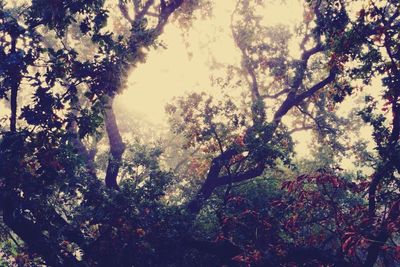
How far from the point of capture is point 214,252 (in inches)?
410

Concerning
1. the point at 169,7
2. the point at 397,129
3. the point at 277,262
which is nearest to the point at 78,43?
the point at 169,7

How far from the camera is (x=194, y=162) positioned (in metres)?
16.1

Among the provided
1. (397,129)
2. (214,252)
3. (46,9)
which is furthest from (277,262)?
(46,9)

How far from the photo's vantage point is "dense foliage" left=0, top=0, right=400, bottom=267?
7.40 meters

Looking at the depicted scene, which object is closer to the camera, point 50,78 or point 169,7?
point 50,78

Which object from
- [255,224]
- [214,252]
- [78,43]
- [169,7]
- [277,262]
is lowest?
[277,262]

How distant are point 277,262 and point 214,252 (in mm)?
1932

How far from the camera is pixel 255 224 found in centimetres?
1170

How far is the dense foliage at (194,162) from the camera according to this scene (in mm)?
7402

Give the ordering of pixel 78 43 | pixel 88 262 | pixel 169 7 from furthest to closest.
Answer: pixel 78 43 → pixel 169 7 → pixel 88 262

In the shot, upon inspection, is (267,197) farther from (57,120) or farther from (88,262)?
(57,120)

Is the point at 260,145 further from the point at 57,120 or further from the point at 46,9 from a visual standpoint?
the point at 46,9

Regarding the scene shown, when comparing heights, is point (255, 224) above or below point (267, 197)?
below

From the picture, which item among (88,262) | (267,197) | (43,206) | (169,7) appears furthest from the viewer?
(267,197)
